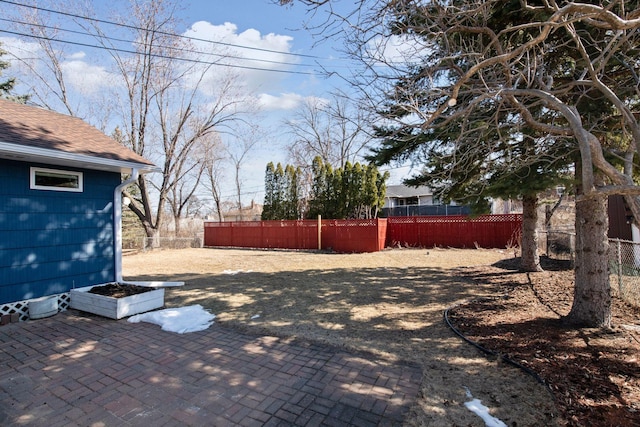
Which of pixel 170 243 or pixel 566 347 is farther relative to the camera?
pixel 170 243

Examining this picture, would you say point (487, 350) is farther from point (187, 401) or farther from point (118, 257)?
point (118, 257)

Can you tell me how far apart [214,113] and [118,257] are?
14237mm

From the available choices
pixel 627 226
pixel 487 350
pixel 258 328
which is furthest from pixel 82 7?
pixel 627 226

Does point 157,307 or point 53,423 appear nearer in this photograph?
point 53,423

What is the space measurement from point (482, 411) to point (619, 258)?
4371 mm

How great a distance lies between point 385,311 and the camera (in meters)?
5.02

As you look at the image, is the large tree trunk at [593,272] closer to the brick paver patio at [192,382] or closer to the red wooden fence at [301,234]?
the brick paver patio at [192,382]

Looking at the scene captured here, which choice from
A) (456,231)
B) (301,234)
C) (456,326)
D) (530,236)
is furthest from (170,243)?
(456,326)

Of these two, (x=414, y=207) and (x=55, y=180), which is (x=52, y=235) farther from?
(x=414, y=207)

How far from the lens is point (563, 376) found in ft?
9.14

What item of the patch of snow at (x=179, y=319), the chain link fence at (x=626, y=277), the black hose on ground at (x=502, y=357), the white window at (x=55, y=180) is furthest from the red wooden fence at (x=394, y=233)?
the white window at (x=55, y=180)

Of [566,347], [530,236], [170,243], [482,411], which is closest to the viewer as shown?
[482,411]

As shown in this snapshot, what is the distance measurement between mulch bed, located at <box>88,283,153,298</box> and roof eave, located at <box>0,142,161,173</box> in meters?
2.04

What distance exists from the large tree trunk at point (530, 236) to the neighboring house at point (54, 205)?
800cm
